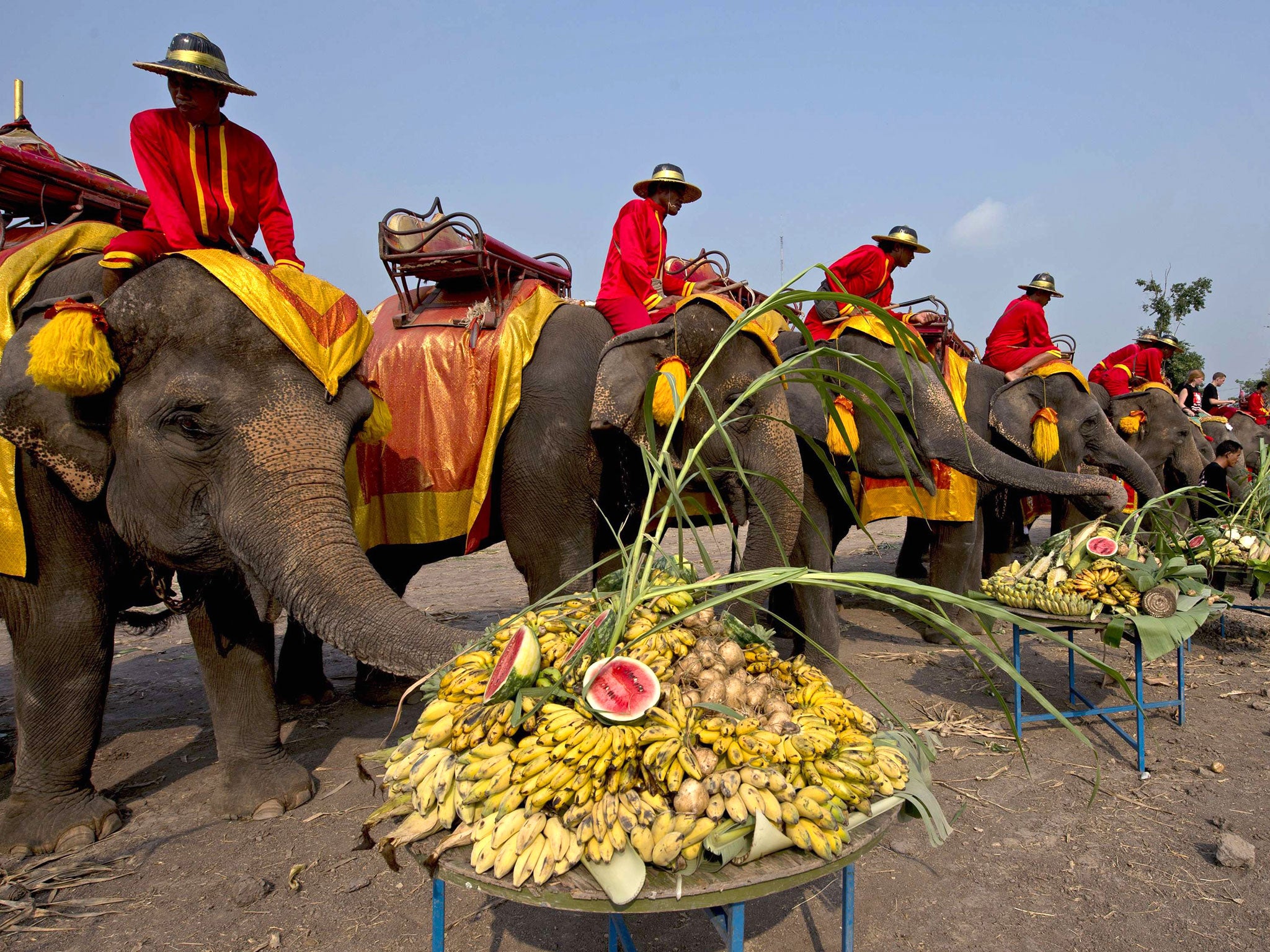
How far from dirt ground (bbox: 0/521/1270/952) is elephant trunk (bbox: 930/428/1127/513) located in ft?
5.05

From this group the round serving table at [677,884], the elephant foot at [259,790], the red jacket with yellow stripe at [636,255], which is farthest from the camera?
the red jacket with yellow stripe at [636,255]

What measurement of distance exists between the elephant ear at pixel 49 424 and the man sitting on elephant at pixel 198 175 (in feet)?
1.41

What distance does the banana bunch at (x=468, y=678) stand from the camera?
236 cm

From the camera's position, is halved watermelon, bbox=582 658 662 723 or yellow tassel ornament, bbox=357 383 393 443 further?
yellow tassel ornament, bbox=357 383 393 443

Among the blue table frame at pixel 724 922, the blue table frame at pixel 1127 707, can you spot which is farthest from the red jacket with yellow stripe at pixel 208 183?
the blue table frame at pixel 1127 707

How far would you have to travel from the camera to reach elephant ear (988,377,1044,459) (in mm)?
8414

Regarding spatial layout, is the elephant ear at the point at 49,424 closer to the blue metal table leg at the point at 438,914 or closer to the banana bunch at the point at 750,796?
the blue metal table leg at the point at 438,914

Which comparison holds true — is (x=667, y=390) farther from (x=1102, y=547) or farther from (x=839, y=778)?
(x=839, y=778)

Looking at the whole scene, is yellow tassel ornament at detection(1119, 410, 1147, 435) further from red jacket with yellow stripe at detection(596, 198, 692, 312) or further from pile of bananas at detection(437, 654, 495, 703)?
pile of bananas at detection(437, 654, 495, 703)

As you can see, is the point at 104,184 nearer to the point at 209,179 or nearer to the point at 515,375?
the point at 209,179

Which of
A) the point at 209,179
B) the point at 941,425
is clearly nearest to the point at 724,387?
the point at 941,425

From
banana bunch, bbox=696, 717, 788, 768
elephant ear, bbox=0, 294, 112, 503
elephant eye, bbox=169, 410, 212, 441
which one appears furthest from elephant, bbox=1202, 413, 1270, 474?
elephant ear, bbox=0, 294, 112, 503

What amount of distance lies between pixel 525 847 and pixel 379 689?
4442 millimetres

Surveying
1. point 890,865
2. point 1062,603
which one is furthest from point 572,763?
point 1062,603
